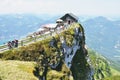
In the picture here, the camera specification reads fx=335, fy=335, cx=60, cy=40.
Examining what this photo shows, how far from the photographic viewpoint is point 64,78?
85000 millimetres

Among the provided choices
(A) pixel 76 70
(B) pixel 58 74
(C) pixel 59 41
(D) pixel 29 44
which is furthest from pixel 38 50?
(A) pixel 76 70

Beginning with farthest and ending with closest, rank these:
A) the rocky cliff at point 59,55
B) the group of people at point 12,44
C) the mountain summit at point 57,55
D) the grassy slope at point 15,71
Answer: the group of people at point 12,44, the rocky cliff at point 59,55, the mountain summit at point 57,55, the grassy slope at point 15,71

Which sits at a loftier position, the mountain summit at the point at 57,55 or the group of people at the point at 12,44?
the group of people at the point at 12,44

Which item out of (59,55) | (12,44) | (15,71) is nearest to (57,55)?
(59,55)

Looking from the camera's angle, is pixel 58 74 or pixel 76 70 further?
pixel 76 70

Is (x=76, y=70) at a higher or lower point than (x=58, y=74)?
lower

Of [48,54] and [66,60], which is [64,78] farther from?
[66,60]

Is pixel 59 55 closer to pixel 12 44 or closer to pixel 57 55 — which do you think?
pixel 57 55

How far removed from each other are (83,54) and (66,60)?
20938 millimetres

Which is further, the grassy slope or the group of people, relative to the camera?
the group of people

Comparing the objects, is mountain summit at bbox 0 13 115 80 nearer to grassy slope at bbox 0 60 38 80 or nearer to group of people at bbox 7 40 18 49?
grassy slope at bbox 0 60 38 80

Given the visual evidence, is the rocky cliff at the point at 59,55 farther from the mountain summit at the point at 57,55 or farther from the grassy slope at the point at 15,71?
the grassy slope at the point at 15,71

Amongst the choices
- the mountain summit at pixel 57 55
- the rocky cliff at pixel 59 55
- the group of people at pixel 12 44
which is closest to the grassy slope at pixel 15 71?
the mountain summit at pixel 57 55

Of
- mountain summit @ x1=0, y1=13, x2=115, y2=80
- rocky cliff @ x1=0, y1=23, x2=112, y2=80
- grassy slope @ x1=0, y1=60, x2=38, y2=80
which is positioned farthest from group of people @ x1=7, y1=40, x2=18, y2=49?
grassy slope @ x1=0, y1=60, x2=38, y2=80
